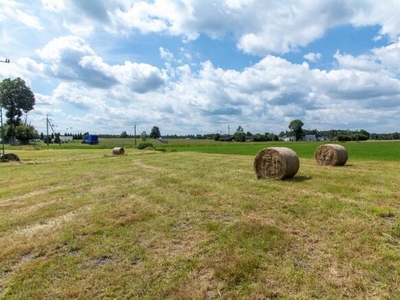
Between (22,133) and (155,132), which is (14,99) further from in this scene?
(155,132)

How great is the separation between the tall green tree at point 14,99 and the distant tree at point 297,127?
336 ft

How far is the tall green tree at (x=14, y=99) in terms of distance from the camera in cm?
6862

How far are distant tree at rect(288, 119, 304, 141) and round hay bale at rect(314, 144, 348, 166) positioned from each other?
389 ft

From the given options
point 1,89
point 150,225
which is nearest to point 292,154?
point 150,225

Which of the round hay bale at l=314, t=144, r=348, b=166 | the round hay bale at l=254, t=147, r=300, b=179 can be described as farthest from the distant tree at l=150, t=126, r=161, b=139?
the round hay bale at l=254, t=147, r=300, b=179

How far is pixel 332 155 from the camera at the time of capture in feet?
49.2

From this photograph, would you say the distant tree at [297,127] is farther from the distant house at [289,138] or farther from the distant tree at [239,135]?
the distant tree at [239,135]

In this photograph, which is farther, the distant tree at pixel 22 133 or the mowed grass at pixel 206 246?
the distant tree at pixel 22 133

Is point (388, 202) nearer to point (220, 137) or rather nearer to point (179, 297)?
point (179, 297)

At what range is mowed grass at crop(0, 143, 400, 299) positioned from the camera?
3451mm

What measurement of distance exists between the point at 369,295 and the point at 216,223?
2847 mm

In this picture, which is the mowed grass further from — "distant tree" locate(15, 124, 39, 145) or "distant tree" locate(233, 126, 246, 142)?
"distant tree" locate(233, 126, 246, 142)

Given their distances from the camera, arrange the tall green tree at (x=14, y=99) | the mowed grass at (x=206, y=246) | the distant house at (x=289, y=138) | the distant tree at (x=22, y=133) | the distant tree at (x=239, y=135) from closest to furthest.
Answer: the mowed grass at (x=206, y=246) → the tall green tree at (x=14, y=99) → the distant tree at (x=22, y=133) → the distant tree at (x=239, y=135) → the distant house at (x=289, y=138)

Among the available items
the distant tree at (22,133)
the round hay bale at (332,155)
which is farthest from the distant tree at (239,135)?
the round hay bale at (332,155)
